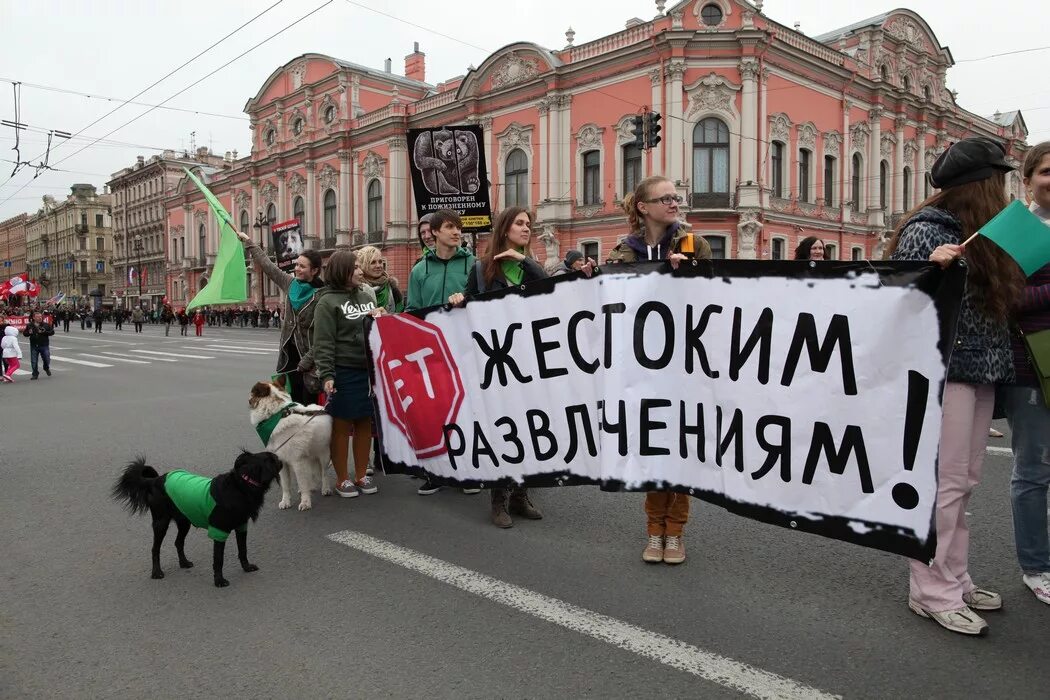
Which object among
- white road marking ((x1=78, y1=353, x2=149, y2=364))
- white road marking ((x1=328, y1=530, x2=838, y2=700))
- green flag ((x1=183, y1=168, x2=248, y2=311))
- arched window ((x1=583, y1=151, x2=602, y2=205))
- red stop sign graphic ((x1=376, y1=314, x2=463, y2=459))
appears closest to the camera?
white road marking ((x1=328, y1=530, x2=838, y2=700))

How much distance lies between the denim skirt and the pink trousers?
154 inches

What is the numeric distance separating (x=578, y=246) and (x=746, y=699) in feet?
102

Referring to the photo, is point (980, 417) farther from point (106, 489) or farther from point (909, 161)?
point (909, 161)

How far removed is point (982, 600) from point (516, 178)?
110 ft

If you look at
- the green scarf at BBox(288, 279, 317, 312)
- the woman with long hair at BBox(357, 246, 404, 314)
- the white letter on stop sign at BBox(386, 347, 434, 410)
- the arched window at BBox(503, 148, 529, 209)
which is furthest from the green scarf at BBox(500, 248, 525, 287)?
the arched window at BBox(503, 148, 529, 209)

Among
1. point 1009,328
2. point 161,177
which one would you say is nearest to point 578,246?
point 1009,328

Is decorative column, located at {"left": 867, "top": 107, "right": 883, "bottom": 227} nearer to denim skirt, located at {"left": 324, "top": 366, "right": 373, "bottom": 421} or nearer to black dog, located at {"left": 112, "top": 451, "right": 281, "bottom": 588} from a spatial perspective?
denim skirt, located at {"left": 324, "top": 366, "right": 373, "bottom": 421}

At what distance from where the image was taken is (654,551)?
13.8 ft

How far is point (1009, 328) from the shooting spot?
3.39 metres

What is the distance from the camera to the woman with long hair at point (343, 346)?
5.61m

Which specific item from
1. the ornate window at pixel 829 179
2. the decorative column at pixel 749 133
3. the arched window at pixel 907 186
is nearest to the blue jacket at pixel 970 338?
the decorative column at pixel 749 133

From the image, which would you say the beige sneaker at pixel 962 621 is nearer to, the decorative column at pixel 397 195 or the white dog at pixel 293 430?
the white dog at pixel 293 430

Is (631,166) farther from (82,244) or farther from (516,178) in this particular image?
(82,244)

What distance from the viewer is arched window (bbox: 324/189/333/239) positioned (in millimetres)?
47031
